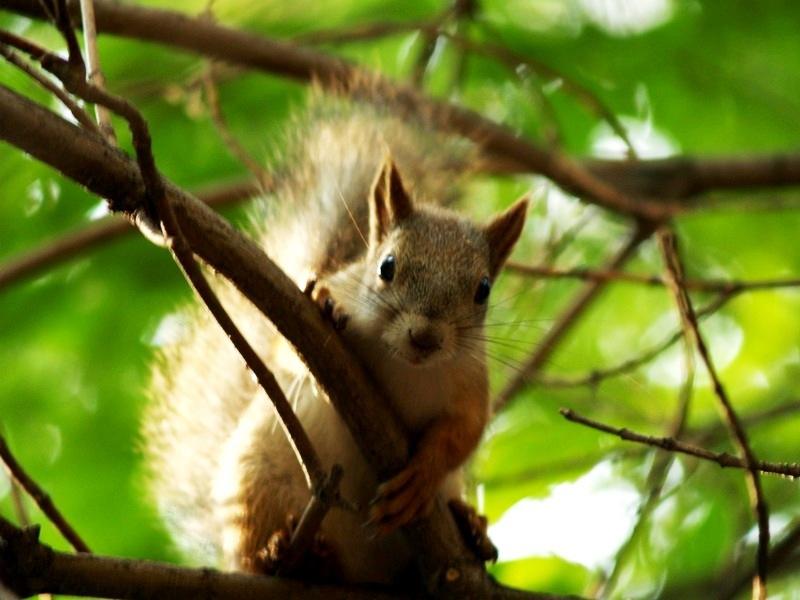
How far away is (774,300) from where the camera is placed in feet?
19.3

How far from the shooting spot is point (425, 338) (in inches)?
128

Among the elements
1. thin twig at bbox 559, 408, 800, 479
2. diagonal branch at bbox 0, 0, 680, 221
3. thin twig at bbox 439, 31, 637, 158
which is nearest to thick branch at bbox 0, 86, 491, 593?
thin twig at bbox 559, 408, 800, 479

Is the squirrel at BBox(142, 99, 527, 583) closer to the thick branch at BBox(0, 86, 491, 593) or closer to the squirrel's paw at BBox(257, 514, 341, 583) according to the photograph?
the squirrel's paw at BBox(257, 514, 341, 583)

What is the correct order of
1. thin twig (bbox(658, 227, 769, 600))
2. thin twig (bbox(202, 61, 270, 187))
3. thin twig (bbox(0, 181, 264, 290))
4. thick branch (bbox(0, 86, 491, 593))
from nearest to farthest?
1. thick branch (bbox(0, 86, 491, 593))
2. thin twig (bbox(658, 227, 769, 600))
3. thin twig (bbox(202, 61, 270, 187))
4. thin twig (bbox(0, 181, 264, 290))

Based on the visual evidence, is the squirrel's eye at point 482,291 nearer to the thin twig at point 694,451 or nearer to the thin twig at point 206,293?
the thin twig at point 206,293

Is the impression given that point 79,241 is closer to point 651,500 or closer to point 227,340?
point 227,340

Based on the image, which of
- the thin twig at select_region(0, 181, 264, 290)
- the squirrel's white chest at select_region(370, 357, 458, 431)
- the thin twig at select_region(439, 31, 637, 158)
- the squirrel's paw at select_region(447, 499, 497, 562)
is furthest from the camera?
the thin twig at select_region(439, 31, 637, 158)

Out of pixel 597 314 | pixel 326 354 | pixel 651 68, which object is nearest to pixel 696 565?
pixel 597 314

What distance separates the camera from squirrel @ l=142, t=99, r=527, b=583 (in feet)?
11.2

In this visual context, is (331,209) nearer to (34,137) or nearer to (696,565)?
(34,137)

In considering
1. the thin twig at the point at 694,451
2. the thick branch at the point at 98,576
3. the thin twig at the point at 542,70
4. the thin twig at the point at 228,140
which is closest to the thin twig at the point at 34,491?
the thick branch at the point at 98,576

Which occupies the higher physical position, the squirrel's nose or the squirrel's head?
the squirrel's head

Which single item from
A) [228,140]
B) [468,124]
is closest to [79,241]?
[228,140]

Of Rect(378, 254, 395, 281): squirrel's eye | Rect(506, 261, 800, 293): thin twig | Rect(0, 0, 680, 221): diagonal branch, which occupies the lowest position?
Rect(378, 254, 395, 281): squirrel's eye
